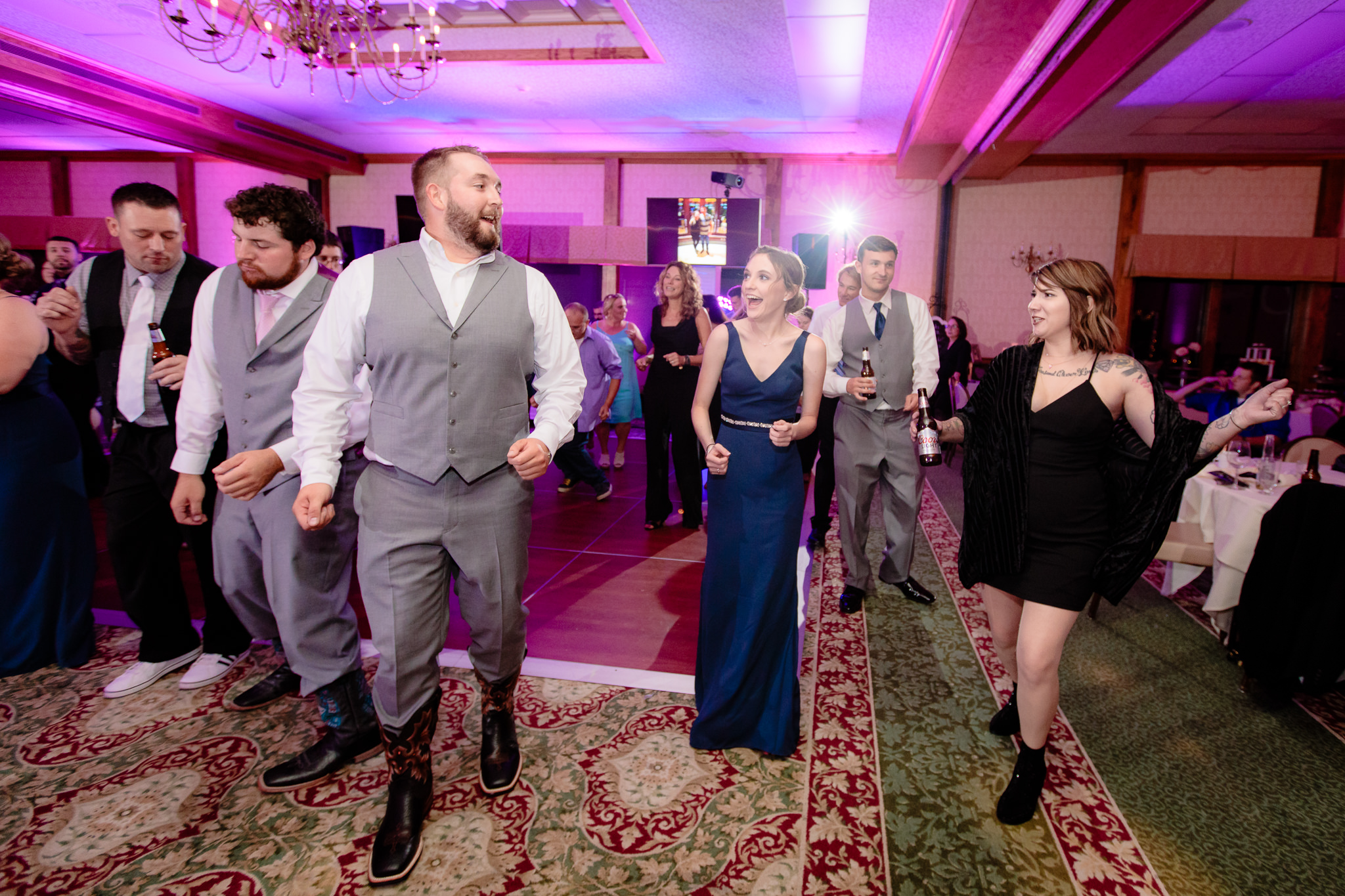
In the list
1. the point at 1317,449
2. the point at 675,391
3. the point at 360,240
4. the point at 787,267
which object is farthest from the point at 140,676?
the point at 360,240

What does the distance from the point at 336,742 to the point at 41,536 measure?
5.05ft

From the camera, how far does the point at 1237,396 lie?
5496 millimetres

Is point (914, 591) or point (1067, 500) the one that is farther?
point (914, 591)

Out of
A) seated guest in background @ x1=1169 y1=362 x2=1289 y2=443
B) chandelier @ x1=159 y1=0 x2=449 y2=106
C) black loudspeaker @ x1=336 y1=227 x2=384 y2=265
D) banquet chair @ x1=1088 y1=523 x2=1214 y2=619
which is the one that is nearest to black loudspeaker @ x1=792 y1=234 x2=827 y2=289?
seated guest in background @ x1=1169 y1=362 x2=1289 y2=443

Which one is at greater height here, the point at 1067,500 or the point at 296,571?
the point at 1067,500

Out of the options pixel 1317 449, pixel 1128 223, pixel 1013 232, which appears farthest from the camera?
pixel 1013 232

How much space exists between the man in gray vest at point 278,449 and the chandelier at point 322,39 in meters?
2.68

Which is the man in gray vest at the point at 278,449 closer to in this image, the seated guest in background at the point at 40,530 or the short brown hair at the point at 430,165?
the short brown hair at the point at 430,165

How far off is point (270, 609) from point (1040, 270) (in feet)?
8.44

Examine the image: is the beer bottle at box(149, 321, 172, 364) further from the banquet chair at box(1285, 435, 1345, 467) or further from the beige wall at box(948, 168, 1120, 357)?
the beige wall at box(948, 168, 1120, 357)

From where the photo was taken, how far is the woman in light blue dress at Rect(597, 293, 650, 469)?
624cm

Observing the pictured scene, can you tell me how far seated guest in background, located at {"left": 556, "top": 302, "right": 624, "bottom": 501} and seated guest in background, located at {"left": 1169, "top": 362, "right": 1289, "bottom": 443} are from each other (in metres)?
4.00

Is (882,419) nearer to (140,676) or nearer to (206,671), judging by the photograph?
(206,671)

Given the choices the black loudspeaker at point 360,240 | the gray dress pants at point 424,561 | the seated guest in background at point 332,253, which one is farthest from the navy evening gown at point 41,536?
the black loudspeaker at point 360,240
